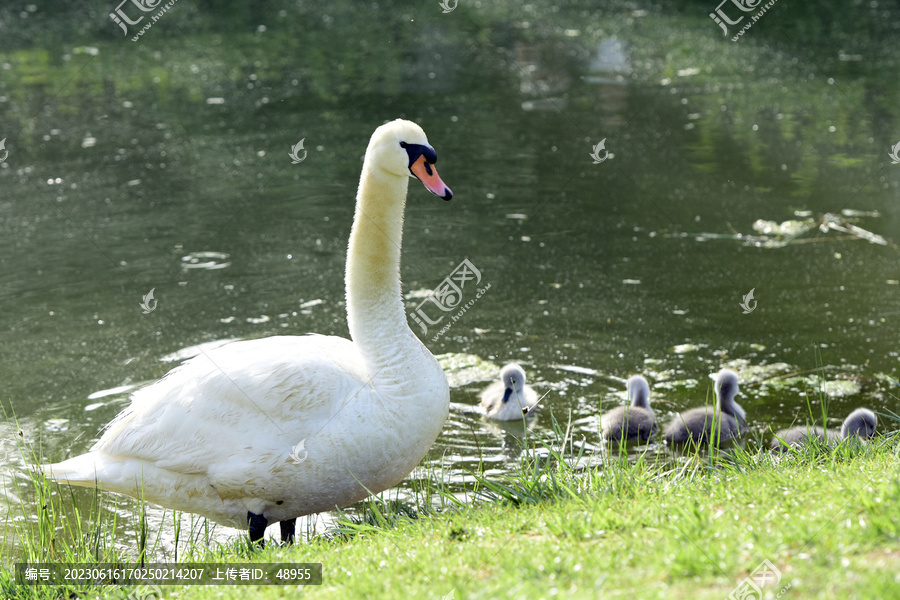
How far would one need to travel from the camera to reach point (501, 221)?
11.2 meters

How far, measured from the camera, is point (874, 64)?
62.0 ft

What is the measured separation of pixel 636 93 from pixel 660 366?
1093cm

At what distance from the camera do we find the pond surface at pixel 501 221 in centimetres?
770

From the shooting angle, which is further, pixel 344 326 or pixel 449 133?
pixel 449 133

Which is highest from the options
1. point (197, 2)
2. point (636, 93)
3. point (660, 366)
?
point (197, 2)

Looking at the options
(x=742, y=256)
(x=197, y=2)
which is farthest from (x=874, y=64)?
(x=197, y=2)

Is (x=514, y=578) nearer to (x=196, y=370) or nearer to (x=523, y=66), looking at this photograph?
(x=196, y=370)

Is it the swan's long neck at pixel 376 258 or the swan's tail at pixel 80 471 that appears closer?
the swan's tail at pixel 80 471

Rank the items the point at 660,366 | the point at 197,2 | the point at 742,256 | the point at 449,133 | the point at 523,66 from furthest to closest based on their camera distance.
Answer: the point at 197,2
the point at 523,66
the point at 449,133
the point at 742,256
the point at 660,366

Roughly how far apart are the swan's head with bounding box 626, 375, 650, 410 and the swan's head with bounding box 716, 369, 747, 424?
0.52 meters
